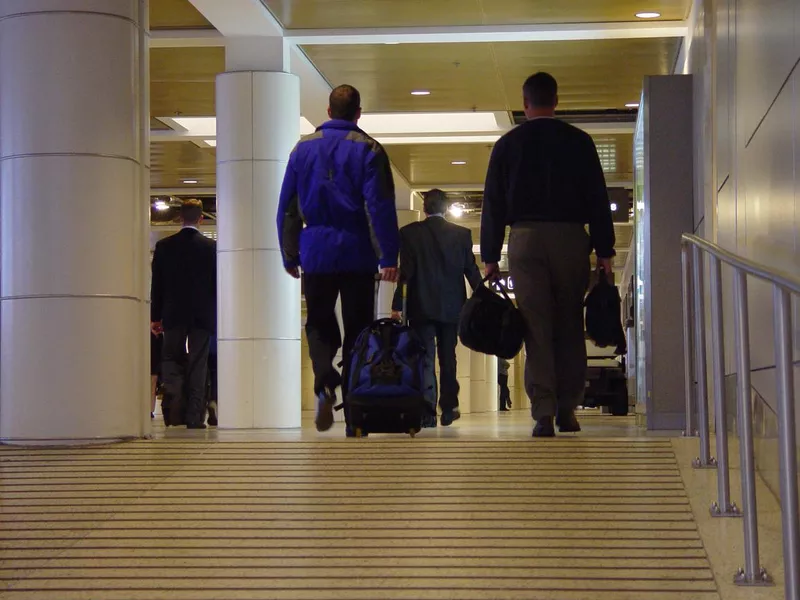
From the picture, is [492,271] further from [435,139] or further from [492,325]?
[435,139]

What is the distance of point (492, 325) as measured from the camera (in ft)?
23.4

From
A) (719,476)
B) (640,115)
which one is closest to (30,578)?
(719,476)

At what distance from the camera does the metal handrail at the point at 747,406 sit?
11.3ft

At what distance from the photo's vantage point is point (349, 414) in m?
7.19

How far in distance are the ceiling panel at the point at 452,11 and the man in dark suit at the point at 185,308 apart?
298cm

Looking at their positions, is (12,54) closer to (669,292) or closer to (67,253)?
(67,253)

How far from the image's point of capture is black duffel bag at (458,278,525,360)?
7.02m

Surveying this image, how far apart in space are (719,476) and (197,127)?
1636 cm

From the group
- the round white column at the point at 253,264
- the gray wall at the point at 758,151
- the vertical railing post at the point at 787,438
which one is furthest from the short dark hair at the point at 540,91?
the round white column at the point at 253,264

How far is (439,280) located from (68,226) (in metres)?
2.88

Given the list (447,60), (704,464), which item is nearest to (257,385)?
(447,60)

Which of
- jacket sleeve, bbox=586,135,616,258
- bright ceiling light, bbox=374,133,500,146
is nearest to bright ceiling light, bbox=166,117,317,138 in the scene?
bright ceiling light, bbox=374,133,500,146

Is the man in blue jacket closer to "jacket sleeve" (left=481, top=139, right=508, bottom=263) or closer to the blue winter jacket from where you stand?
the blue winter jacket

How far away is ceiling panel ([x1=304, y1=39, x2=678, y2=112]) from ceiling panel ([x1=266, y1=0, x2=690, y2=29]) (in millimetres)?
757
